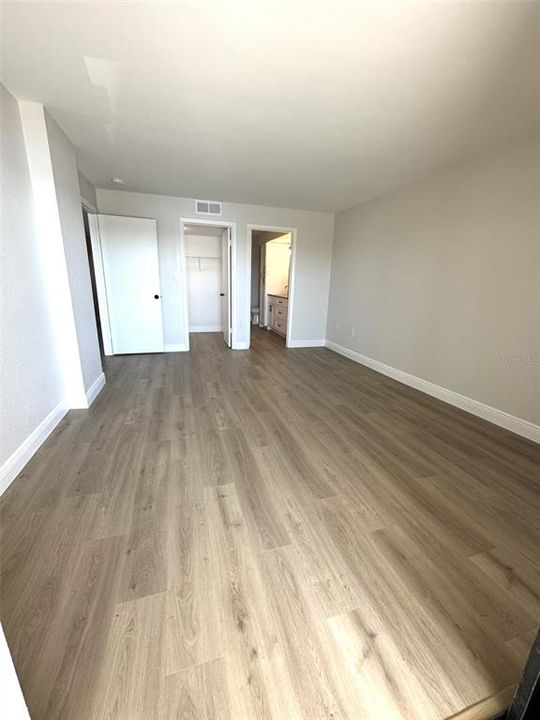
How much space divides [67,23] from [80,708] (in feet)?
9.26

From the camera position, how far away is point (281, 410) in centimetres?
291

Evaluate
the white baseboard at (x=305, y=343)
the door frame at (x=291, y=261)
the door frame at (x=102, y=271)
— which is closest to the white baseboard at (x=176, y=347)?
the door frame at (x=102, y=271)

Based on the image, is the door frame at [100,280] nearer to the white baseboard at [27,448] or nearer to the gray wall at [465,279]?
the white baseboard at [27,448]

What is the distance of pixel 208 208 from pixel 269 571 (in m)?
4.77

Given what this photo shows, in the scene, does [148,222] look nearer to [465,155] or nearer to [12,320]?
[12,320]

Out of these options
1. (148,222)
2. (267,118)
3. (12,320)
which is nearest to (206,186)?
(148,222)

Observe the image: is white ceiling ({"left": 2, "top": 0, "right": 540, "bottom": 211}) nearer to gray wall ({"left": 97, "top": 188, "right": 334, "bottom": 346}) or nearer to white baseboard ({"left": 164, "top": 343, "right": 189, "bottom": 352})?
gray wall ({"left": 97, "top": 188, "right": 334, "bottom": 346})

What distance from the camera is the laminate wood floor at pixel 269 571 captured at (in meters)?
0.92

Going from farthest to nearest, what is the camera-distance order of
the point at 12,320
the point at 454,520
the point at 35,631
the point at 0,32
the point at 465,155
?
the point at 465,155 < the point at 12,320 < the point at 454,520 < the point at 0,32 < the point at 35,631

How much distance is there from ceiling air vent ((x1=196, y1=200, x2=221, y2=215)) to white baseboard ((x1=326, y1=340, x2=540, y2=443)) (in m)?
3.29

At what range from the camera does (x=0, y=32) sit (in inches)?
58.7

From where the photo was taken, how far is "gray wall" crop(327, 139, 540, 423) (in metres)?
2.44

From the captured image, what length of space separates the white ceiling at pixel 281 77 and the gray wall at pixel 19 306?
0.51 meters

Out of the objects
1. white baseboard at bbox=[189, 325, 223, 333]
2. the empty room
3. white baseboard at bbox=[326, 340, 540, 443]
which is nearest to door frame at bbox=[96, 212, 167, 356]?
the empty room
